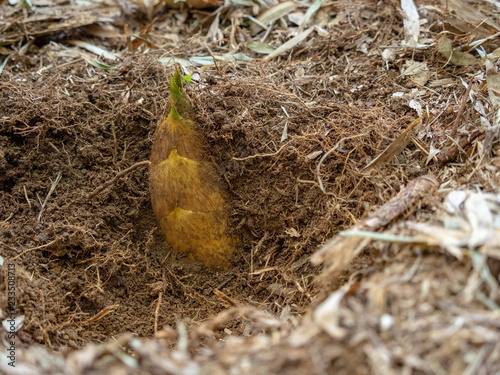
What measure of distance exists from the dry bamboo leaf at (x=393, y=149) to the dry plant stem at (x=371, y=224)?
18 cm

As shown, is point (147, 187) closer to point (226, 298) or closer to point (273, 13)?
point (226, 298)

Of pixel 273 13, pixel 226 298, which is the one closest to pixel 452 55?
pixel 273 13

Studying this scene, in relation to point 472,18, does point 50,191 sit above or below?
below

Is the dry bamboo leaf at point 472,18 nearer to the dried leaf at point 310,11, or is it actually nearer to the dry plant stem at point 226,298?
the dried leaf at point 310,11

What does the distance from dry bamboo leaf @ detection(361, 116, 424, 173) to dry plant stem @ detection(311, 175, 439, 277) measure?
0.18m

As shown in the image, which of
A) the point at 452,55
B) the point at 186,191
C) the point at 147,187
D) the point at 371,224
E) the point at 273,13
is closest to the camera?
the point at 371,224

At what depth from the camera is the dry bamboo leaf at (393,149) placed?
1.60m

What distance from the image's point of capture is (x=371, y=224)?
1179 mm

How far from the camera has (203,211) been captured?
1.79 meters

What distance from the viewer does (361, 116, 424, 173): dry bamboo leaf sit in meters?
1.60

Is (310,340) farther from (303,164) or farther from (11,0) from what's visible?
(11,0)

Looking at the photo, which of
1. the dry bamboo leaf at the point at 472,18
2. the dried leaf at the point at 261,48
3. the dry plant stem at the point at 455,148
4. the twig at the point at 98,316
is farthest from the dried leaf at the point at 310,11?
the twig at the point at 98,316

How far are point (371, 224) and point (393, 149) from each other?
0.54m

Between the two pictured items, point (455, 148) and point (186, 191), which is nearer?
point (455, 148)
